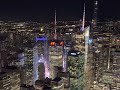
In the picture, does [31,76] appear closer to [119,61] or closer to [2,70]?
[2,70]

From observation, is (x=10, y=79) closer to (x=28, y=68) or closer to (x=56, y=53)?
(x=28, y=68)

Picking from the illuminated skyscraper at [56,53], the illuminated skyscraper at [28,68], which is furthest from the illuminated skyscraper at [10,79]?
the illuminated skyscraper at [56,53]

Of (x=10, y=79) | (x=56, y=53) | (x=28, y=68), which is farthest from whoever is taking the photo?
(x=56, y=53)

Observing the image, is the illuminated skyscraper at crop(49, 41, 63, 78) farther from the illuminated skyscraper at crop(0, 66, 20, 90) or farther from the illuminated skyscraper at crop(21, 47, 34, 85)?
the illuminated skyscraper at crop(0, 66, 20, 90)

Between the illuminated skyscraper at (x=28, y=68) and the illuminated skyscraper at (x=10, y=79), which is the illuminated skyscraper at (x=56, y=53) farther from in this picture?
the illuminated skyscraper at (x=10, y=79)

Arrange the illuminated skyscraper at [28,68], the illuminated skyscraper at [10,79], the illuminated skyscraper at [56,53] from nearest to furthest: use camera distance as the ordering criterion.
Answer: the illuminated skyscraper at [10,79], the illuminated skyscraper at [28,68], the illuminated skyscraper at [56,53]

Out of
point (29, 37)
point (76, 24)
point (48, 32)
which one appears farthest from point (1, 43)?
point (76, 24)

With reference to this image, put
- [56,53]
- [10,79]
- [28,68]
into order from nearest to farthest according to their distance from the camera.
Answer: [10,79] → [28,68] → [56,53]

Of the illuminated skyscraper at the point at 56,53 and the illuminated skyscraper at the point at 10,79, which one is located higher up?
the illuminated skyscraper at the point at 56,53

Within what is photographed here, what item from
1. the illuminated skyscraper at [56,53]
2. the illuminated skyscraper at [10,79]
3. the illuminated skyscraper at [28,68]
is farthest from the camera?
the illuminated skyscraper at [56,53]

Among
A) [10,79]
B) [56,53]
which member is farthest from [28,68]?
[10,79]

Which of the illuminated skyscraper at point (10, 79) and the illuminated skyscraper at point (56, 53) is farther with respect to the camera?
the illuminated skyscraper at point (56, 53)
